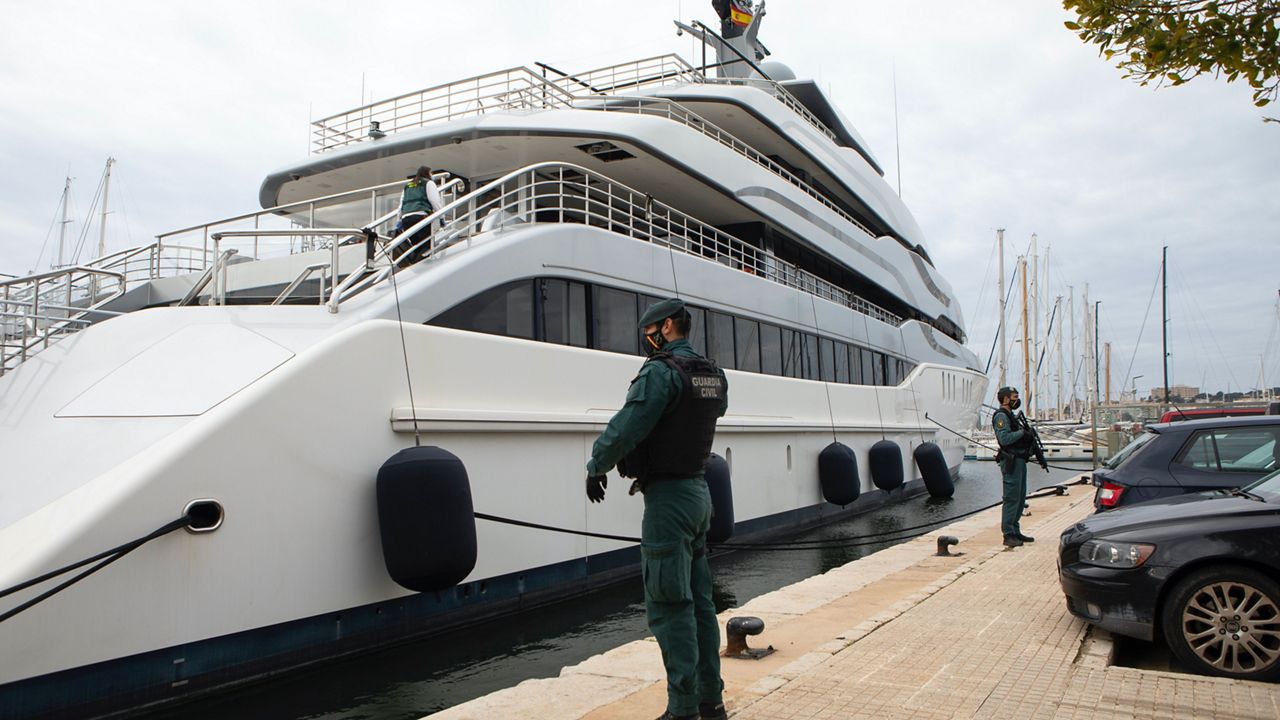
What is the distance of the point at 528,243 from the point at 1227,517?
5.93 meters

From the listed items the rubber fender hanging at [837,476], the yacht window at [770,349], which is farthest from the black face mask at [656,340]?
the rubber fender hanging at [837,476]

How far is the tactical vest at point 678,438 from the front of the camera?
12.2ft

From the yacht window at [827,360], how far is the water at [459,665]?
587cm

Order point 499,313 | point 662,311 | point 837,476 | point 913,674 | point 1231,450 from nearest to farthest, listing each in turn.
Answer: point 662,311, point 913,674, point 1231,450, point 499,313, point 837,476

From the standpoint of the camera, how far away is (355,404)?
245 inches

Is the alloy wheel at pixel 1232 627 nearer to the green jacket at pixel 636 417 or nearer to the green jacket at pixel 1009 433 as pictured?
the green jacket at pixel 636 417

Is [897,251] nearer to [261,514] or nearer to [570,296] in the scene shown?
[570,296]

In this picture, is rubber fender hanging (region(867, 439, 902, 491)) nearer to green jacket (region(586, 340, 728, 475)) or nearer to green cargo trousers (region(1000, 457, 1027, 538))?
green cargo trousers (region(1000, 457, 1027, 538))

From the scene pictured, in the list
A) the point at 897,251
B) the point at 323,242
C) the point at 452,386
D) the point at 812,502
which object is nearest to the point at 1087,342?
the point at 897,251

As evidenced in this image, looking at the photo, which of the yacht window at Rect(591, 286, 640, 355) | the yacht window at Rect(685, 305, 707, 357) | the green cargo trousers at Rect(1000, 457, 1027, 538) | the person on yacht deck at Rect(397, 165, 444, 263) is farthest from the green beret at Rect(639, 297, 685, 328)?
the yacht window at Rect(685, 305, 707, 357)

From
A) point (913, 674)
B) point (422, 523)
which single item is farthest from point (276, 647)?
point (913, 674)

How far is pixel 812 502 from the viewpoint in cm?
1387

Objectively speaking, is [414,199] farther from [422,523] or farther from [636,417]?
[636,417]

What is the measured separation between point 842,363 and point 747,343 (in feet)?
14.5
